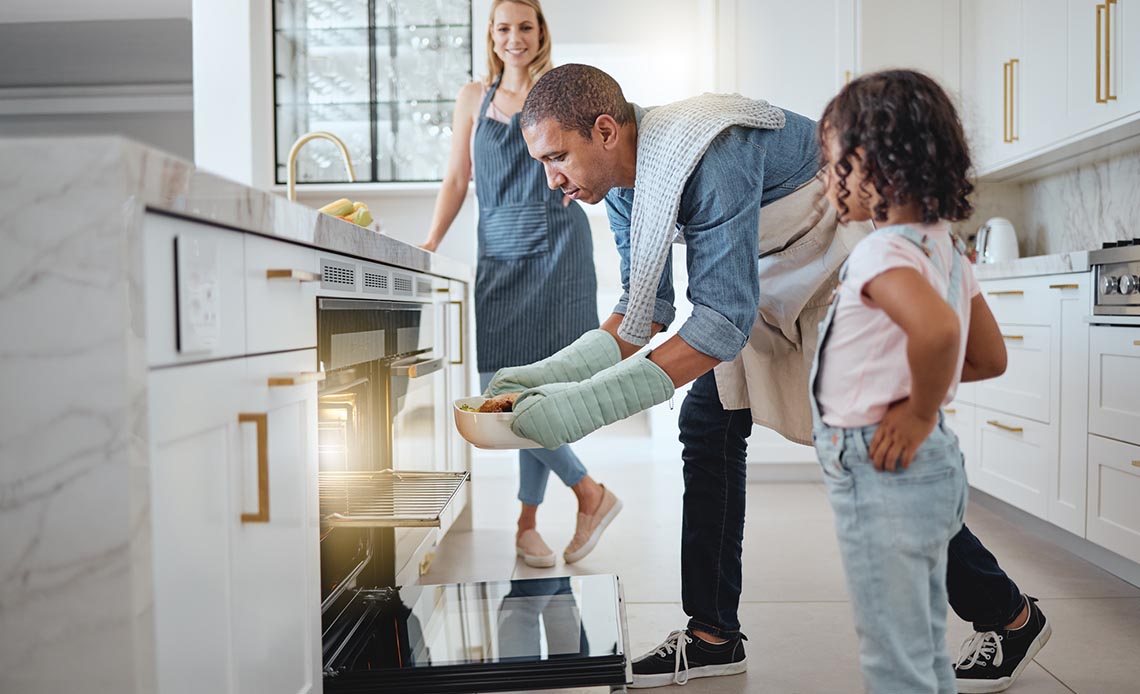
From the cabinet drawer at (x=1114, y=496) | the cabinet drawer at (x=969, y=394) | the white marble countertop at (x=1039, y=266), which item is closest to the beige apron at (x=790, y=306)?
the cabinet drawer at (x=1114, y=496)

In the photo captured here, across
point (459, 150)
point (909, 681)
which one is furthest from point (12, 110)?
point (909, 681)

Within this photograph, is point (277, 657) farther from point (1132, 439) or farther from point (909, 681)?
point (1132, 439)

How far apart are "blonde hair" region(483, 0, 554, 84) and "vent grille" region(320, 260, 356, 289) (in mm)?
1157

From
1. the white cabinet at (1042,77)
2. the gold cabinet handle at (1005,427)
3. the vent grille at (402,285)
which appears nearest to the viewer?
the vent grille at (402,285)

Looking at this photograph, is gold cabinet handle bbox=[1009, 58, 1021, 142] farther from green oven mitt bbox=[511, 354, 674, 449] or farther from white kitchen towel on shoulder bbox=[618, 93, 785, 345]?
green oven mitt bbox=[511, 354, 674, 449]

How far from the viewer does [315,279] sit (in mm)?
1218

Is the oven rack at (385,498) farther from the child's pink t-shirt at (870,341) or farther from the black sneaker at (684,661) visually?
the child's pink t-shirt at (870,341)

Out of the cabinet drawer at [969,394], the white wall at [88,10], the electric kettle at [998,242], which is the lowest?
the cabinet drawer at [969,394]

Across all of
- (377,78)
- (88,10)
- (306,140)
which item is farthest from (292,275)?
(88,10)

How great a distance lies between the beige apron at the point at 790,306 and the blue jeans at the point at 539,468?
85 cm

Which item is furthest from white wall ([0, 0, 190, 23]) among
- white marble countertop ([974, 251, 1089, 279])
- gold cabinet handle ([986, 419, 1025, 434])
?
gold cabinet handle ([986, 419, 1025, 434])

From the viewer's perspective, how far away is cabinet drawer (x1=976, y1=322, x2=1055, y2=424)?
256 cm

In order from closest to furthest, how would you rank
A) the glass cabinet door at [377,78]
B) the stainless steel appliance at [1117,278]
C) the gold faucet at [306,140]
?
1. the stainless steel appliance at [1117,278]
2. the gold faucet at [306,140]
3. the glass cabinet door at [377,78]

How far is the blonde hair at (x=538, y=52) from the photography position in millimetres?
2363
